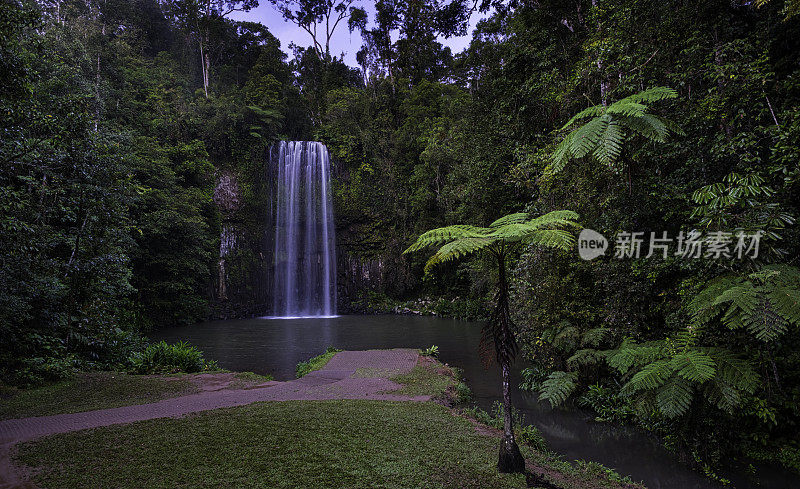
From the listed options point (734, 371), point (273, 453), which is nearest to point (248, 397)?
point (273, 453)

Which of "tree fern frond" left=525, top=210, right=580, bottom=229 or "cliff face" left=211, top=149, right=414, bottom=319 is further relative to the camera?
"cliff face" left=211, top=149, right=414, bottom=319

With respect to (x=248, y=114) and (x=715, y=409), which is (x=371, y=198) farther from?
(x=715, y=409)

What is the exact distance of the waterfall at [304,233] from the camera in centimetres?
2270

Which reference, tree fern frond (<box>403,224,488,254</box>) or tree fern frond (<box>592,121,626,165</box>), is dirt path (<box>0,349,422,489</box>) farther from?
tree fern frond (<box>592,121,626,165</box>)

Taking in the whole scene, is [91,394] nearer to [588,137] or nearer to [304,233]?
[588,137]

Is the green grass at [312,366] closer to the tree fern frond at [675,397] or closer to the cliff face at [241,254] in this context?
the tree fern frond at [675,397]

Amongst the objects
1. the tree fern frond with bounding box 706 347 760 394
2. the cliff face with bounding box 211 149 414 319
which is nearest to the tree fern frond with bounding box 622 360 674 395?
the tree fern frond with bounding box 706 347 760 394

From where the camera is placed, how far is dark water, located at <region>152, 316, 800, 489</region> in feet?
14.0

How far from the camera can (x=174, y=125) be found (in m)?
19.1

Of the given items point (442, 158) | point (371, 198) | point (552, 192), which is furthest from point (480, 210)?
point (371, 198)

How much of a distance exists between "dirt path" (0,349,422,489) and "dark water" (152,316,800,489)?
4.92 ft

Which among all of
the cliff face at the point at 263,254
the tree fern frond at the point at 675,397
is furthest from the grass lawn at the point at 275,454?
the cliff face at the point at 263,254

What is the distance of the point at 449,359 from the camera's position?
949 centimetres

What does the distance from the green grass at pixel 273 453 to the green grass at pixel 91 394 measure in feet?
4.88
